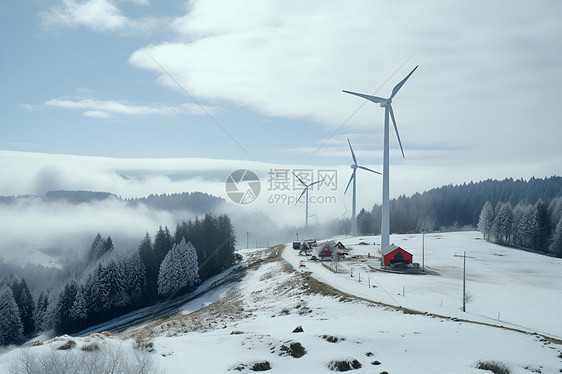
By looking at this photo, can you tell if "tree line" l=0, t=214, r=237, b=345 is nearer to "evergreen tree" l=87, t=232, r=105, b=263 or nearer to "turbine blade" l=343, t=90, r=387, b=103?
"evergreen tree" l=87, t=232, r=105, b=263

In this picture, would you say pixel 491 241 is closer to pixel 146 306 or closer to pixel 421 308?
pixel 421 308

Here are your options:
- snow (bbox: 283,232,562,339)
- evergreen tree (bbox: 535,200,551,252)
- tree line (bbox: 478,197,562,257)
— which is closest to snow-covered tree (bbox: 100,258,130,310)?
snow (bbox: 283,232,562,339)

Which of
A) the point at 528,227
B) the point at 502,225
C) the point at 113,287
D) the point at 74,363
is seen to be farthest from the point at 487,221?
the point at 74,363

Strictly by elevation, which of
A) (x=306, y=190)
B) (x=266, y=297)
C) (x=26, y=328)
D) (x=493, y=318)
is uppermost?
(x=306, y=190)

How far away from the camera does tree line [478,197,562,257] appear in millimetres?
118831

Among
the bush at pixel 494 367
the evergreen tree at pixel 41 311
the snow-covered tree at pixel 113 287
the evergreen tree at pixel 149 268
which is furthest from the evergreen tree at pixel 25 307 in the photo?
the bush at pixel 494 367

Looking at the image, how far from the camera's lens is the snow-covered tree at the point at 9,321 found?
7869cm

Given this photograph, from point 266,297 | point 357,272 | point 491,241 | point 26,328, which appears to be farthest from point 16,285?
point 491,241

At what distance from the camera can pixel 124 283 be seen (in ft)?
297

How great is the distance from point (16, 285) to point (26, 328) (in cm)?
1464

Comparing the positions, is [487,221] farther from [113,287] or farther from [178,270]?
[113,287]

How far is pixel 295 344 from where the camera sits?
98.1ft

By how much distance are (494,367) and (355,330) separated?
39.7ft

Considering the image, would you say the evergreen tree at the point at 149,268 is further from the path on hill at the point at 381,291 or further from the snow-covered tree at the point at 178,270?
the path on hill at the point at 381,291
